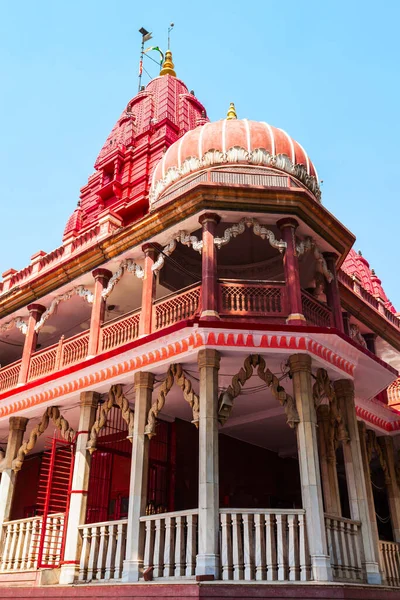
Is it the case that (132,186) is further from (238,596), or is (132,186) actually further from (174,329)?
(238,596)

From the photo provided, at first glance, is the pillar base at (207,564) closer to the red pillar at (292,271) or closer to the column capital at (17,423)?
Result: the red pillar at (292,271)

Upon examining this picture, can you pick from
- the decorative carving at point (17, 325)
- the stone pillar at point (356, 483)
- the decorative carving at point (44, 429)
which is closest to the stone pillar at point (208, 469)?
the stone pillar at point (356, 483)

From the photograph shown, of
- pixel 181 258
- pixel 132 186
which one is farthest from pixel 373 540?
pixel 132 186

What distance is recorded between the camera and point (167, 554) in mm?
10320

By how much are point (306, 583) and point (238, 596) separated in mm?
1109

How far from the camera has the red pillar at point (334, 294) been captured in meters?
13.8

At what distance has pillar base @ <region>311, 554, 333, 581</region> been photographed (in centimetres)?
939

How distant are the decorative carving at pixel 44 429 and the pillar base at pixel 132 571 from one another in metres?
4.30

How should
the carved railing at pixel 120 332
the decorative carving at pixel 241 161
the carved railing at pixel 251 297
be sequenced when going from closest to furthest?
the carved railing at pixel 251 297, the carved railing at pixel 120 332, the decorative carving at pixel 241 161

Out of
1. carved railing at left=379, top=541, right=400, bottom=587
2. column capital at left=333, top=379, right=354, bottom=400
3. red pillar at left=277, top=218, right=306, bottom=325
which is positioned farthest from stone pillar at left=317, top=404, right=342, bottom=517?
red pillar at left=277, top=218, right=306, bottom=325

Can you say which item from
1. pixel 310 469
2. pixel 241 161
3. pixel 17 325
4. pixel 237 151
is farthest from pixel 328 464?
pixel 17 325

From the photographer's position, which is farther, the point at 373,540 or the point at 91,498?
the point at 91,498

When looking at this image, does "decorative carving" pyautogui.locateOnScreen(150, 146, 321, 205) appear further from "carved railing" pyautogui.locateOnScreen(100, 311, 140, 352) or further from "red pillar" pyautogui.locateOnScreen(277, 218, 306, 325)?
"carved railing" pyautogui.locateOnScreen(100, 311, 140, 352)

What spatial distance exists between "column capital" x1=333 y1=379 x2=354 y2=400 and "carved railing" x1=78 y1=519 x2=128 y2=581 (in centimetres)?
534
